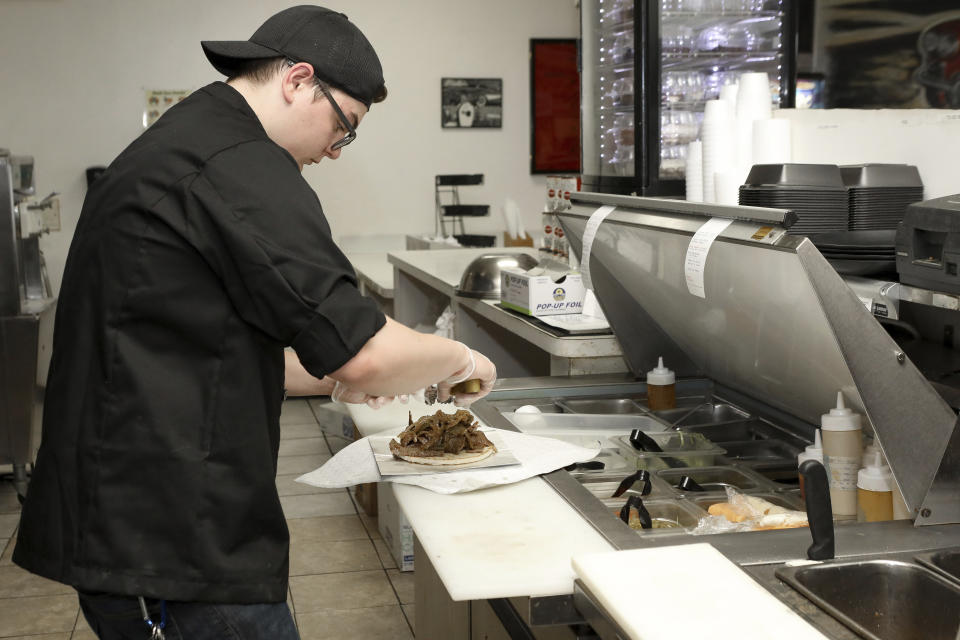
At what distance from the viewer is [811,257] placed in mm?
1465

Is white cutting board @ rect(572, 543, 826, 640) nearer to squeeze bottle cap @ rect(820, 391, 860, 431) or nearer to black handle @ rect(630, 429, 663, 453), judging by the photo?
squeeze bottle cap @ rect(820, 391, 860, 431)

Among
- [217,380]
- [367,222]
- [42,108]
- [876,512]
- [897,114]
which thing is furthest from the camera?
[367,222]

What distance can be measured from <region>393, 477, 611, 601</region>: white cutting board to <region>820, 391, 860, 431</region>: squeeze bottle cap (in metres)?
0.47

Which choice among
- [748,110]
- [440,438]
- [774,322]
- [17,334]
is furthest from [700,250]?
[17,334]

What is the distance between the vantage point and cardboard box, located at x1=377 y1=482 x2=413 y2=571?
3.92 meters

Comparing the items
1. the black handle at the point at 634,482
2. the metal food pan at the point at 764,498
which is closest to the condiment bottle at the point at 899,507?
the metal food pan at the point at 764,498

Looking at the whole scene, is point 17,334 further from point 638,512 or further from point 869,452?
point 869,452

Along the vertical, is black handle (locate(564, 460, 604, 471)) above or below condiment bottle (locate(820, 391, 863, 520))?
below

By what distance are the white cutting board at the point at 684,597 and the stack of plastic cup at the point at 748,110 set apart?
3.28 feet

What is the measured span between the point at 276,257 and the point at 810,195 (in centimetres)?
95

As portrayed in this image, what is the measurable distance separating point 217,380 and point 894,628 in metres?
1.05

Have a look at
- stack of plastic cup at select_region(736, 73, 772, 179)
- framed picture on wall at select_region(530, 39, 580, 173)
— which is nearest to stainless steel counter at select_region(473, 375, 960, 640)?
stack of plastic cup at select_region(736, 73, 772, 179)

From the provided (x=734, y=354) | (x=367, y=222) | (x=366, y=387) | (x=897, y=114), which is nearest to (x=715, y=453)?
(x=734, y=354)

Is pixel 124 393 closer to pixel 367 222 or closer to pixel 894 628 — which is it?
pixel 894 628
